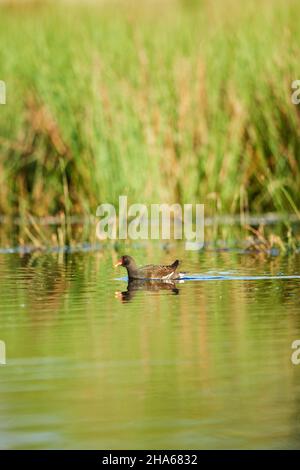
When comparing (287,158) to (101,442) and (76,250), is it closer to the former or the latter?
(76,250)

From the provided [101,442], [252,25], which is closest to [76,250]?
[252,25]

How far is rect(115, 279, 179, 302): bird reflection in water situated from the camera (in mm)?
11492

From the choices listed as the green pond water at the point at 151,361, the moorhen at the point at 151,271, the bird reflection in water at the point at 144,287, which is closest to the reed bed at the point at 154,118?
the moorhen at the point at 151,271

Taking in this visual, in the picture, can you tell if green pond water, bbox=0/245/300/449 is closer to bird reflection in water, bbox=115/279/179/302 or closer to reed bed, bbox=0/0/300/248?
bird reflection in water, bbox=115/279/179/302

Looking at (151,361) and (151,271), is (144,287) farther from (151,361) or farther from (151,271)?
(151,361)

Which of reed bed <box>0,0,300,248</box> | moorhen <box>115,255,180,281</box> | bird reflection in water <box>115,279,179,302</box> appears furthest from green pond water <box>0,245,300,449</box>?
reed bed <box>0,0,300,248</box>

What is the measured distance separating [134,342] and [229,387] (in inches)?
61.6

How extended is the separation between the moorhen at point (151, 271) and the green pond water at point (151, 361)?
15 centimetres

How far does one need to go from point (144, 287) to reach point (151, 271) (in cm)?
36

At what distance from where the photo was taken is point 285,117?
17172 millimetres

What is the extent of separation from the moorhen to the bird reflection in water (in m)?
0.05

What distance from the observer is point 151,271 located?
40.7ft

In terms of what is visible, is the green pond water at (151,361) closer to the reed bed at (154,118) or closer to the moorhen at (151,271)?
the moorhen at (151,271)

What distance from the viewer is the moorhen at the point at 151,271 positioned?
12.2m
